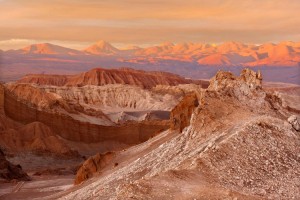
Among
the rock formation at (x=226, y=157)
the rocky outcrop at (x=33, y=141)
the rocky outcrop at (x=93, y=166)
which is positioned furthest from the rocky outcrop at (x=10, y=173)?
the rock formation at (x=226, y=157)

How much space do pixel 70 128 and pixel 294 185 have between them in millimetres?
60419

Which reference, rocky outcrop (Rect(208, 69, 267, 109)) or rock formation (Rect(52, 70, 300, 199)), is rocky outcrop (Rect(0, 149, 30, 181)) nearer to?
rock formation (Rect(52, 70, 300, 199))

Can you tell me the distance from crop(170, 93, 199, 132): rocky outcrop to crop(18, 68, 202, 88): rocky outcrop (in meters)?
140

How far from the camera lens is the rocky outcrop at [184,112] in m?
24.5

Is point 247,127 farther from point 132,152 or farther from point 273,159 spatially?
point 132,152

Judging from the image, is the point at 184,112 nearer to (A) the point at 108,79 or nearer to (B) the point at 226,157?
(B) the point at 226,157

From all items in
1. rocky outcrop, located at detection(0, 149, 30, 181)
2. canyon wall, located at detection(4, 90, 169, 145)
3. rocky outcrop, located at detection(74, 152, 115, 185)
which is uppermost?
rocky outcrop, located at detection(74, 152, 115, 185)

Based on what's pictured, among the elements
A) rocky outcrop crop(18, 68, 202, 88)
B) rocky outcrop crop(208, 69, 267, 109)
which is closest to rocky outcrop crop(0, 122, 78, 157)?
rocky outcrop crop(208, 69, 267, 109)

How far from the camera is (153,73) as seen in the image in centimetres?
19075

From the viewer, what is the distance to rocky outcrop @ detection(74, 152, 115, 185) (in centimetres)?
2672

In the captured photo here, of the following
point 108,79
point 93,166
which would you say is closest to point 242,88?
point 93,166

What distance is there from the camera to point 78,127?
73375mm

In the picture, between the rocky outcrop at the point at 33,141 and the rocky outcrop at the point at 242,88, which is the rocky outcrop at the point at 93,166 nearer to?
the rocky outcrop at the point at 242,88

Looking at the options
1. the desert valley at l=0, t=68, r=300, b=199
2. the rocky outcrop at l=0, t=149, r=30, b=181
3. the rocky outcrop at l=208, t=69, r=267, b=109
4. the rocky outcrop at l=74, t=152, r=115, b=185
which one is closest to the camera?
the desert valley at l=0, t=68, r=300, b=199
